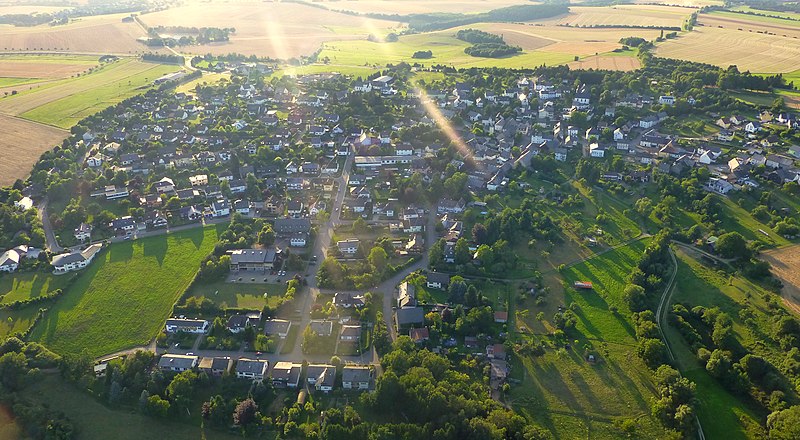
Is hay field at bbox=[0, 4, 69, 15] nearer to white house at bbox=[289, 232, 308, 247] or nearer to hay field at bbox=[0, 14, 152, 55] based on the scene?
hay field at bbox=[0, 14, 152, 55]

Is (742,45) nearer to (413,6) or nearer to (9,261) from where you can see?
(413,6)

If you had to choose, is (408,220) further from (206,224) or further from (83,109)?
(83,109)

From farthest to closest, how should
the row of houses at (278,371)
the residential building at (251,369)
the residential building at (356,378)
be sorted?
1. the residential building at (251,369)
2. the row of houses at (278,371)
3. the residential building at (356,378)

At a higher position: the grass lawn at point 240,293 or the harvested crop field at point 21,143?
the harvested crop field at point 21,143

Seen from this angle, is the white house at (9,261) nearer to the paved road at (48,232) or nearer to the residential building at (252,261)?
the paved road at (48,232)

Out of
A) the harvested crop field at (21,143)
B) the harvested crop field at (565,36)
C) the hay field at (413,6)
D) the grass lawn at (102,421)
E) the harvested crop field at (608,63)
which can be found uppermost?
the hay field at (413,6)

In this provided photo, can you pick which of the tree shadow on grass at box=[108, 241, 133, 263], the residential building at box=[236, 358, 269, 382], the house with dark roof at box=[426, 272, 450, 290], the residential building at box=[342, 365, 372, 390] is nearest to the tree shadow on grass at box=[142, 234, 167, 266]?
the tree shadow on grass at box=[108, 241, 133, 263]

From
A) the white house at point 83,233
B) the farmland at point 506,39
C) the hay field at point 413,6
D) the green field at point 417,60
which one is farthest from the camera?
the hay field at point 413,6

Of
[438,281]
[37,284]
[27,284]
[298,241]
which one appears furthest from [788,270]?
[27,284]

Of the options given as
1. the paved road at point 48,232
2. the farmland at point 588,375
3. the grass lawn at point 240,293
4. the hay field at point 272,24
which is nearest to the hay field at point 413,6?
the hay field at point 272,24
